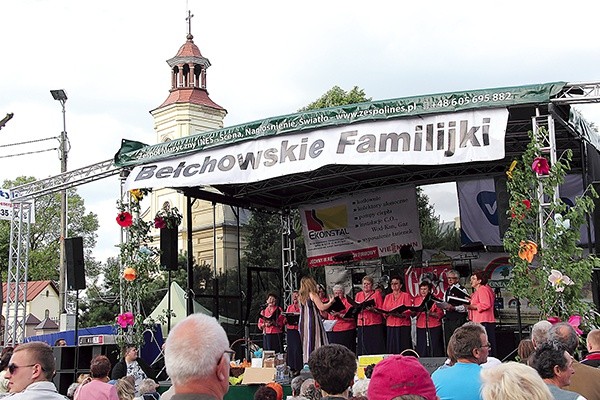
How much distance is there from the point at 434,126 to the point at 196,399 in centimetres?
694

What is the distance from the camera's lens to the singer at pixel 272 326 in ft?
39.6

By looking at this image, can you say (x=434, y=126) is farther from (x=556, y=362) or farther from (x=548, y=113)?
(x=556, y=362)

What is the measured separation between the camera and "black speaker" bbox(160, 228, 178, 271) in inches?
483

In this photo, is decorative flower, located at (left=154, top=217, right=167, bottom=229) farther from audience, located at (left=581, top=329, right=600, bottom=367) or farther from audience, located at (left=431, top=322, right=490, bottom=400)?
audience, located at (left=431, top=322, right=490, bottom=400)

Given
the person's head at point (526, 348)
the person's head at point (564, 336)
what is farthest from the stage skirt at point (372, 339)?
the person's head at point (564, 336)

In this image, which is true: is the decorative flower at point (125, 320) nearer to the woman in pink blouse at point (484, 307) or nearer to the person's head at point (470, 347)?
the woman in pink blouse at point (484, 307)

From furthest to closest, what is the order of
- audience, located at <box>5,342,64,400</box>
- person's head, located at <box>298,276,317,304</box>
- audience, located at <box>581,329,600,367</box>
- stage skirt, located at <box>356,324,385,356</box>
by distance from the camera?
stage skirt, located at <box>356,324,385,356</box>, person's head, located at <box>298,276,317,304</box>, audience, located at <box>581,329,600,367</box>, audience, located at <box>5,342,64,400</box>

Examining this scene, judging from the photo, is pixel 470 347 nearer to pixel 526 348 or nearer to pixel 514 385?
pixel 514 385

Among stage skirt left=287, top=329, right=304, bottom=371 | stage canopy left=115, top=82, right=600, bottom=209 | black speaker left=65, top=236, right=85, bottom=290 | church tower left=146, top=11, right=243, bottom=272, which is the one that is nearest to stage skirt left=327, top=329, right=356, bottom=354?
stage skirt left=287, top=329, right=304, bottom=371

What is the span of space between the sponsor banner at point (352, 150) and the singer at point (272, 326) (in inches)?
113

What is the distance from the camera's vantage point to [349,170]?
1242 cm

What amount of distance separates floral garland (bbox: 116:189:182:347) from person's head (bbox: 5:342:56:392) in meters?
7.81

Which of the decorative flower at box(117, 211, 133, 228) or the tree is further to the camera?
the tree

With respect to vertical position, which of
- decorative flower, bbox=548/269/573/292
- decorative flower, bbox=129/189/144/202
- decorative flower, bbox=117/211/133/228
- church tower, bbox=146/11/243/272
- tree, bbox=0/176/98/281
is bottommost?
decorative flower, bbox=548/269/573/292
